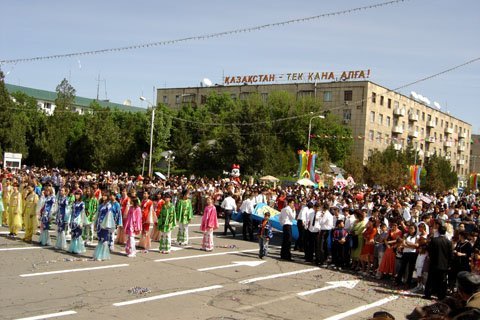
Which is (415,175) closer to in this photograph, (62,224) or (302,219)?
(302,219)

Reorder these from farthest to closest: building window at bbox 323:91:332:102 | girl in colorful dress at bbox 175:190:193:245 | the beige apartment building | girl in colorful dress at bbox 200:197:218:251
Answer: building window at bbox 323:91:332:102, the beige apartment building, girl in colorful dress at bbox 175:190:193:245, girl in colorful dress at bbox 200:197:218:251

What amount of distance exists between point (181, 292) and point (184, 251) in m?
5.31

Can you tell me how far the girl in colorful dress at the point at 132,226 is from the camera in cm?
1477

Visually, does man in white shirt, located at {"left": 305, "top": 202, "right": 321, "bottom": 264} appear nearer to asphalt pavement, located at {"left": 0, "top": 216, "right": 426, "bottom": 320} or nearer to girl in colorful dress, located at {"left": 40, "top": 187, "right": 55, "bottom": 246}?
asphalt pavement, located at {"left": 0, "top": 216, "right": 426, "bottom": 320}

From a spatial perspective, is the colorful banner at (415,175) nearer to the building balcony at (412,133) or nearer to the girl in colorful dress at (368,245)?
the girl in colorful dress at (368,245)

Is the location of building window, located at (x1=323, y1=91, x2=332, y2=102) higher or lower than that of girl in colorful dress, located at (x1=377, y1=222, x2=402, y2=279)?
higher

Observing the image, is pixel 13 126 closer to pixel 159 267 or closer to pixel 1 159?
pixel 1 159

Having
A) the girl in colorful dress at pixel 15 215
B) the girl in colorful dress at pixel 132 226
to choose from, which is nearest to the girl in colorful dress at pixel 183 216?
the girl in colorful dress at pixel 132 226

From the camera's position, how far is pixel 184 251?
53.5ft

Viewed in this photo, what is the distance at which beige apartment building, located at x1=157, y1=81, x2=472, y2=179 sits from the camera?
69500 mm

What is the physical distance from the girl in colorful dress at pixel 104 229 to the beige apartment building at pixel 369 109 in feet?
156

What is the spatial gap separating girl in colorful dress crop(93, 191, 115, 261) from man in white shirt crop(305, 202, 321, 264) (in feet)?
19.4

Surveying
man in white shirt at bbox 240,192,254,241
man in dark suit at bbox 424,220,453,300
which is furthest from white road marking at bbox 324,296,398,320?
man in white shirt at bbox 240,192,254,241

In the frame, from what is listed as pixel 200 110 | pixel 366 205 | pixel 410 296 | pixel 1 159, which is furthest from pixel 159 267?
pixel 200 110
